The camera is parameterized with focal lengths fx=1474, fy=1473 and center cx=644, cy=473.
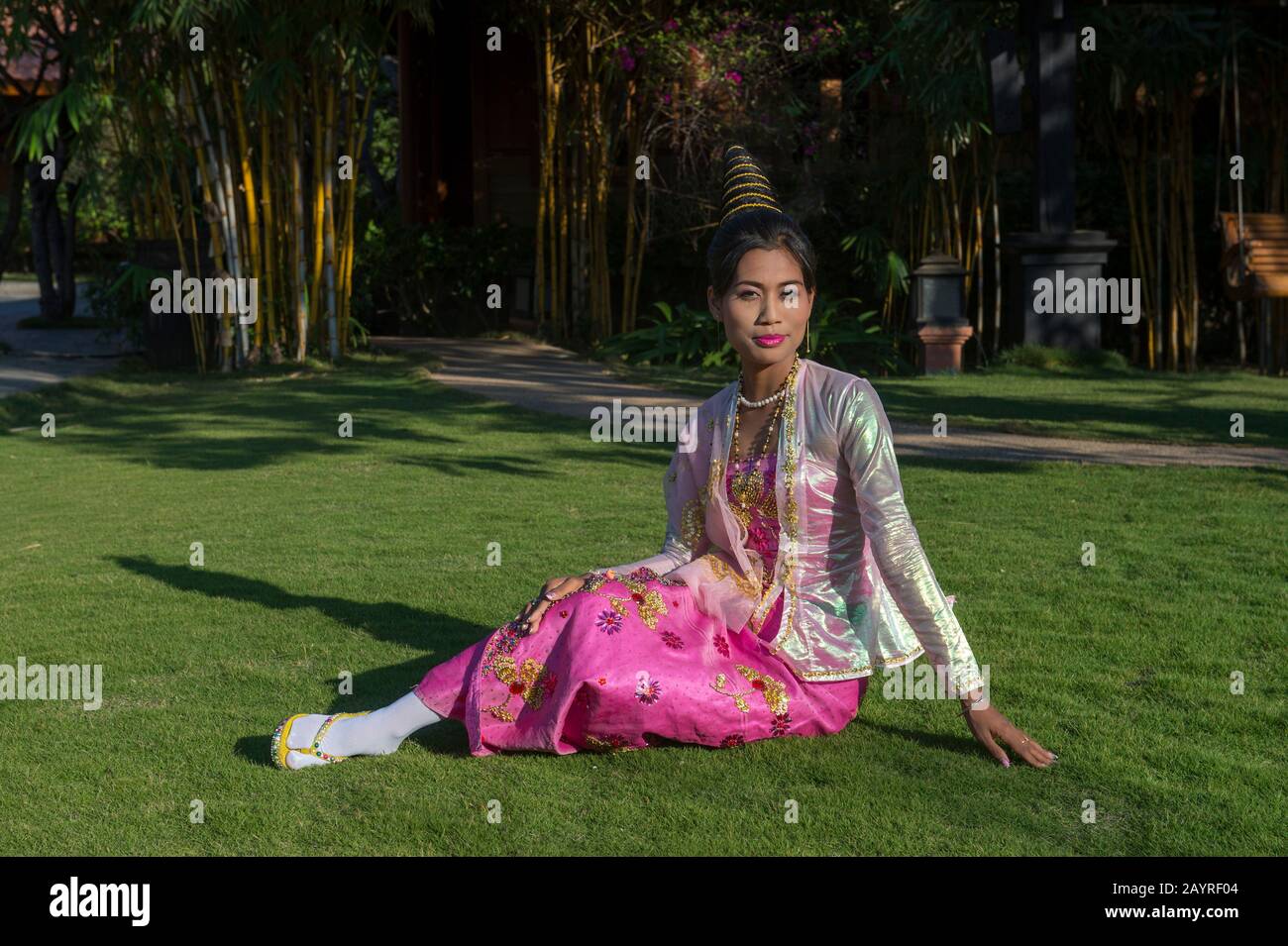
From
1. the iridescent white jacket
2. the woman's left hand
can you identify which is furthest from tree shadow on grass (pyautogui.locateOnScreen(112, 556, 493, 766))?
the woman's left hand

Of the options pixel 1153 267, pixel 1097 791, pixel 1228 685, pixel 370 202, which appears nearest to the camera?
pixel 1097 791

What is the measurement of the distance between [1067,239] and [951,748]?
855cm

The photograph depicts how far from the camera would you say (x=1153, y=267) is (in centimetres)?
1209

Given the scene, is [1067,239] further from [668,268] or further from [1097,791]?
[1097,791]

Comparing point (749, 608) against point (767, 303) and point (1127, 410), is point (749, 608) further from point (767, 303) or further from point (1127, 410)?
point (1127, 410)

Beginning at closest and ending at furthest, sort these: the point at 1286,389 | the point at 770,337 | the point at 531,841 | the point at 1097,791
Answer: the point at 531,841 < the point at 1097,791 < the point at 770,337 < the point at 1286,389

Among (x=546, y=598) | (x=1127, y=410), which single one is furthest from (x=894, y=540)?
(x=1127, y=410)

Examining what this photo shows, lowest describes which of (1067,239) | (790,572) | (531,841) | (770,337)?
(531,841)

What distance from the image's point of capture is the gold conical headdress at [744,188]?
3520 mm

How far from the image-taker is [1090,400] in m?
9.30

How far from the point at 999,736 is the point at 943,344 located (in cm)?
829

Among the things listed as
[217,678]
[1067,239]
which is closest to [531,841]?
[217,678]

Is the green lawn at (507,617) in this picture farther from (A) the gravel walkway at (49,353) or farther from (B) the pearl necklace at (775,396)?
(A) the gravel walkway at (49,353)

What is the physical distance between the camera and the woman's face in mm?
3375
